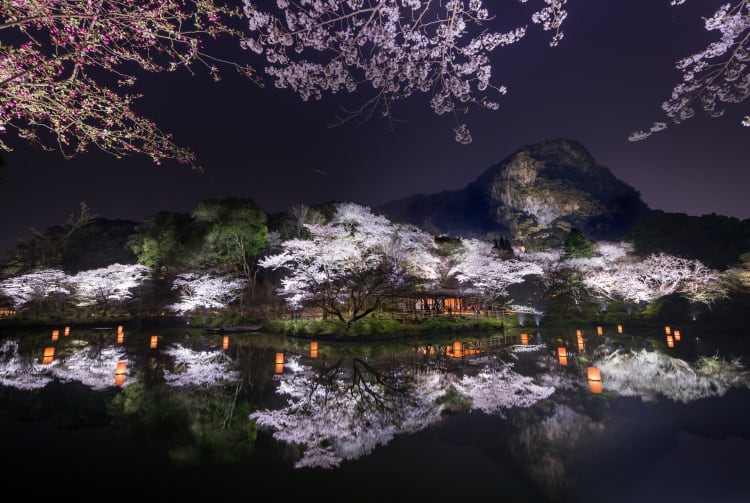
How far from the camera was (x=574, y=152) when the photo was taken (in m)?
79.3

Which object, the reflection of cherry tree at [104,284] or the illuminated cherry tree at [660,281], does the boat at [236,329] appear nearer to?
the reflection of cherry tree at [104,284]

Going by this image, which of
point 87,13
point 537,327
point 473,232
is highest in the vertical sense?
point 473,232

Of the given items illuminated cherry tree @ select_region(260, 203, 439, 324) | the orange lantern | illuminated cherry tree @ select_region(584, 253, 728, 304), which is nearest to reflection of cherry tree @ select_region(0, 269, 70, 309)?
illuminated cherry tree @ select_region(260, 203, 439, 324)

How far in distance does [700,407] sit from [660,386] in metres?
1.84

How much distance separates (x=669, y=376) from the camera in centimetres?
1066

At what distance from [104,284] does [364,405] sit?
31245 millimetres

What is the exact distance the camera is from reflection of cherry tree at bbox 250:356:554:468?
5.77 metres

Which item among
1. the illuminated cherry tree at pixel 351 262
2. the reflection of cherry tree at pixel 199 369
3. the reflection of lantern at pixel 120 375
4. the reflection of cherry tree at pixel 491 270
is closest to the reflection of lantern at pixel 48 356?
the reflection of cherry tree at pixel 199 369

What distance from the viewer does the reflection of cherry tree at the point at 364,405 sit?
577 cm

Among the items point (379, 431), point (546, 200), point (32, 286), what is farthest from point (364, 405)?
point (546, 200)

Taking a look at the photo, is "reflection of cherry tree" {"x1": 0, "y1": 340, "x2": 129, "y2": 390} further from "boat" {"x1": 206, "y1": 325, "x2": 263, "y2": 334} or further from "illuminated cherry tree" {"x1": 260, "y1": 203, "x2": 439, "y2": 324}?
"illuminated cherry tree" {"x1": 260, "y1": 203, "x2": 439, "y2": 324}

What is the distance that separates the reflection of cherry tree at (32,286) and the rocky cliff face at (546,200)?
51.7 metres

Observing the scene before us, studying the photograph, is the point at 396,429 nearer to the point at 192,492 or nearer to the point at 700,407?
the point at 192,492

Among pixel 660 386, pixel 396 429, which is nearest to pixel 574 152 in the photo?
pixel 660 386
